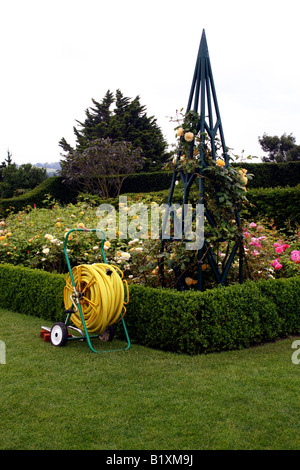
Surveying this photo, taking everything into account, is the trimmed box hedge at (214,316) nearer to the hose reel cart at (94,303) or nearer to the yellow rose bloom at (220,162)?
the hose reel cart at (94,303)

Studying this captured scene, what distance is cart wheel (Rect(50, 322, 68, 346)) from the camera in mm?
5078

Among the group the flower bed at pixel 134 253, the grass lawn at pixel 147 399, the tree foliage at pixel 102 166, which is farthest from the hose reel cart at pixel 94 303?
the tree foliage at pixel 102 166

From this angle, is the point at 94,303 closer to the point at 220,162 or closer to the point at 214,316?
the point at 214,316

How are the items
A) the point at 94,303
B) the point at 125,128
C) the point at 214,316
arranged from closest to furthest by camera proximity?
1. the point at 214,316
2. the point at 94,303
3. the point at 125,128

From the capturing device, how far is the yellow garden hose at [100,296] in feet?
15.8

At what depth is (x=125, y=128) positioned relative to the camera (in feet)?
112

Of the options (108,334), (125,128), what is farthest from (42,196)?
(108,334)

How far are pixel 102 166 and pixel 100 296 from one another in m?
20.6

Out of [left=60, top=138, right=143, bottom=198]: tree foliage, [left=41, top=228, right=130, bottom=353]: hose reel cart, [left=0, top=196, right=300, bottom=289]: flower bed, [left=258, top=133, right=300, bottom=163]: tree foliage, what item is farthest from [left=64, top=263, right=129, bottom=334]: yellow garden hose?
[left=258, top=133, right=300, bottom=163]: tree foliage

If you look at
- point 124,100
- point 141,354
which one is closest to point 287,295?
point 141,354

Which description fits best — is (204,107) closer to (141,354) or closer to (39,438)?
(141,354)

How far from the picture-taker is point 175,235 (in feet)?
17.5

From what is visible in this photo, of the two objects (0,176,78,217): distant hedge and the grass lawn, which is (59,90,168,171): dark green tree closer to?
(0,176,78,217): distant hedge

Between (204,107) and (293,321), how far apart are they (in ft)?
9.10
